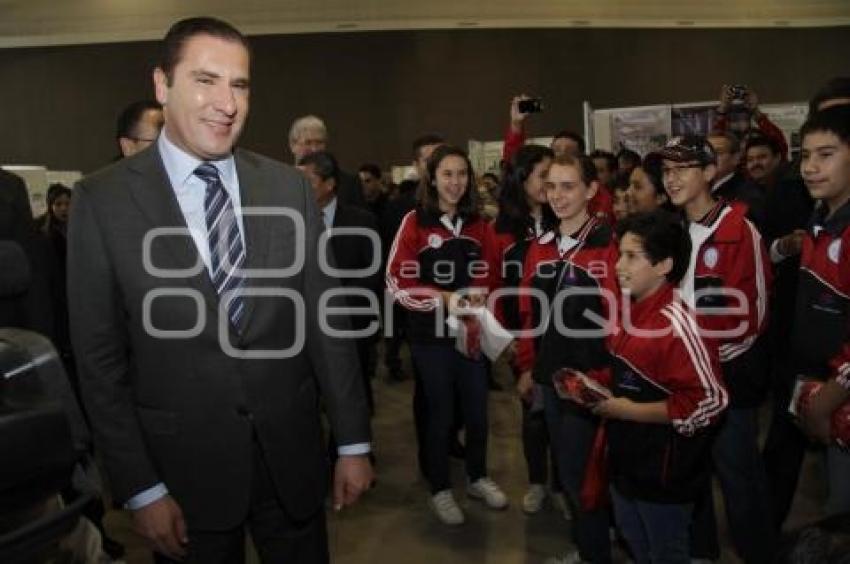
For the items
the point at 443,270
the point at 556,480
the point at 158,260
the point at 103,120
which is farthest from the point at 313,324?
the point at 103,120

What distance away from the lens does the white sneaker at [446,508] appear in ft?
11.5

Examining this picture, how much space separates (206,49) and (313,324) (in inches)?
25.8

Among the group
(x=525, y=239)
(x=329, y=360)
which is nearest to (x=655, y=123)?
(x=525, y=239)

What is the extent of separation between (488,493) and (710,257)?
1639 mm

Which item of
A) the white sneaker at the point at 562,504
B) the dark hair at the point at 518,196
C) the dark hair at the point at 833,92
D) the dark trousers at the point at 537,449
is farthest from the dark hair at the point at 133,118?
the dark hair at the point at 833,92

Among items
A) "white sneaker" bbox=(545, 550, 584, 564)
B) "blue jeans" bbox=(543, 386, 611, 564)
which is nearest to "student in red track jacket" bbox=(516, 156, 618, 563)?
"blue jeans" bbox=(543, 386, 611, 564)

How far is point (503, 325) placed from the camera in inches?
135

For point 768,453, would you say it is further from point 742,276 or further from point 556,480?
point 556,480

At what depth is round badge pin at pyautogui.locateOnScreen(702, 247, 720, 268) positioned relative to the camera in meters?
2.59

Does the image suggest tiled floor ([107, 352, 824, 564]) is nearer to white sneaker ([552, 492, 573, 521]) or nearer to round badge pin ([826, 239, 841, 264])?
white sneaker ([552, 492, 573, 521])

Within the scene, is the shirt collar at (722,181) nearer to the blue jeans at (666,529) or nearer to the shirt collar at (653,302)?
the shirt collar at (653,302)

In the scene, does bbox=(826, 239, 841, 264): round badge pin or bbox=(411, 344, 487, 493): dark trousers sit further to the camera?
bbox=(411, 344, 487, 493): dark trousers

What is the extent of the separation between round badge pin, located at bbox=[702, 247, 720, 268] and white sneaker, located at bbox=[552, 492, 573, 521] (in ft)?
4.54

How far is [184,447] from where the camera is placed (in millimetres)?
1701
